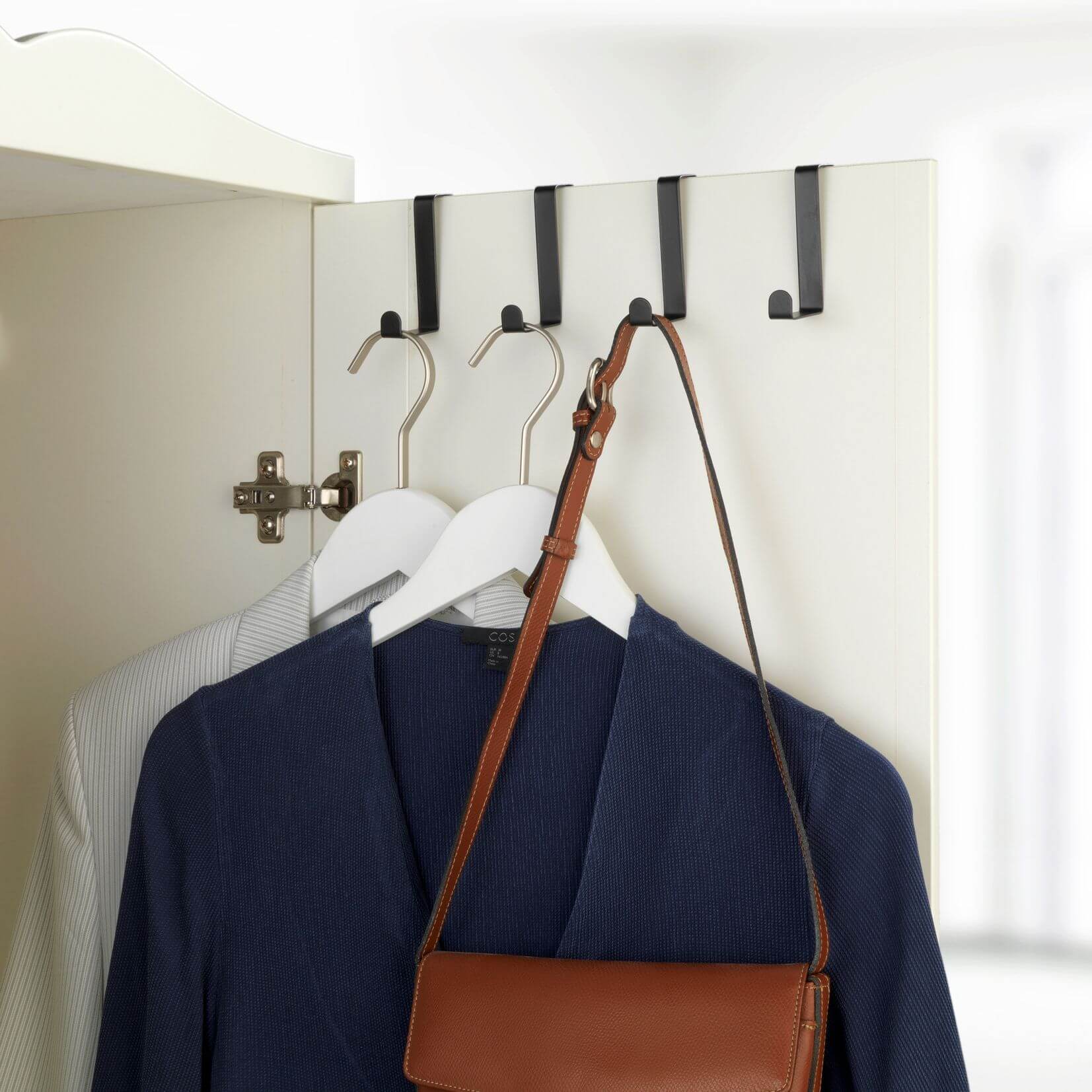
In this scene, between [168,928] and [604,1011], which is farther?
[168,928]

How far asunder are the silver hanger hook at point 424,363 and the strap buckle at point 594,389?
0.48ft

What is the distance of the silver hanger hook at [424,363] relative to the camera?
3.04 feet

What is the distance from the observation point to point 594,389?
0.83 meters

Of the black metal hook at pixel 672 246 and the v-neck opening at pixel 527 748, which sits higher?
the black metal hook at pixel 672 246

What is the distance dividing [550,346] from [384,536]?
0.64 feet

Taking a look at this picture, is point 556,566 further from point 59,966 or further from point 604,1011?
point 59,966

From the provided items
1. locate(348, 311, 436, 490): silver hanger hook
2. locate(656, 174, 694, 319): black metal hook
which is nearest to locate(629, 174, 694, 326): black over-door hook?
locate(656, 174, 694, 319): black metal hook

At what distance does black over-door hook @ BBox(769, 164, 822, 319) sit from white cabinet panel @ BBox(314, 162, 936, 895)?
0.01 m

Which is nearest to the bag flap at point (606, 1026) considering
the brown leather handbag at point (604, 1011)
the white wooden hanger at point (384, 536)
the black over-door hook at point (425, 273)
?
the brown leather handbag at point (604, 1011)

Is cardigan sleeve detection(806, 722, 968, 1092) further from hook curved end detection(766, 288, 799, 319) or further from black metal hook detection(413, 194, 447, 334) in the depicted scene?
black metal hook detection(413, 194, 447, 334)

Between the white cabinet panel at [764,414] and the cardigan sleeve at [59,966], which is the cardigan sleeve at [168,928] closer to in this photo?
the cardigan sleeve at [59,966]

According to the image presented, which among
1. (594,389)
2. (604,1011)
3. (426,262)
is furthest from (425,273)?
(604,1011)

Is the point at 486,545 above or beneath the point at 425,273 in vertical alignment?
beneath

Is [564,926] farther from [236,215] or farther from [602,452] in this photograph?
[236,215]
